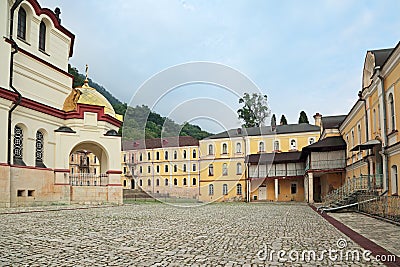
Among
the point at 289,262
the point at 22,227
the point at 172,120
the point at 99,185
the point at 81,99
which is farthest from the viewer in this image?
the point at 81,99

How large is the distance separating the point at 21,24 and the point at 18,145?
23.4 ft

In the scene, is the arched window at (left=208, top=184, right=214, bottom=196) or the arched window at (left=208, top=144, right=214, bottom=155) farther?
the arched window at (left=208, top=144, right=214, bottom=155)

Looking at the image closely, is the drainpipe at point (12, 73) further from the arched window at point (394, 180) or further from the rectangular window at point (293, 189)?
the rectangular window at point (293, 189)

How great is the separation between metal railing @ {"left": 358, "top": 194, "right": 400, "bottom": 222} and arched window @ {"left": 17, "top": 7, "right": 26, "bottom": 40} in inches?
795

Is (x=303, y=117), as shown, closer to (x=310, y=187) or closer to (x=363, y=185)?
(x=310, y=187)

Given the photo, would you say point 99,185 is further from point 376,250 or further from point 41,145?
point 376,250

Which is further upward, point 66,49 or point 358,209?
point 66,49

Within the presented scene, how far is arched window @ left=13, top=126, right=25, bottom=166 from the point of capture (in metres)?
21.7

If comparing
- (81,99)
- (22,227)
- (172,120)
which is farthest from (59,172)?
(22,227)

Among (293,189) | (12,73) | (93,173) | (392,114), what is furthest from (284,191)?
(12,73)

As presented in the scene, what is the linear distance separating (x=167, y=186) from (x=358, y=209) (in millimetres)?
22222

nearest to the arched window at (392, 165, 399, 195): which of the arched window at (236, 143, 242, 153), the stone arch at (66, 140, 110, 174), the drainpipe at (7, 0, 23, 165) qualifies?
the stone arch at (66, 140, 110, 174)

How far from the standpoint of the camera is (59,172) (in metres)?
24.7

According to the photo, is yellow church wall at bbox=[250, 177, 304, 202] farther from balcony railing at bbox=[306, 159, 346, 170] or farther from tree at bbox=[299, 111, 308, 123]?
tree at bbox=[299, 111, 308, 123]
